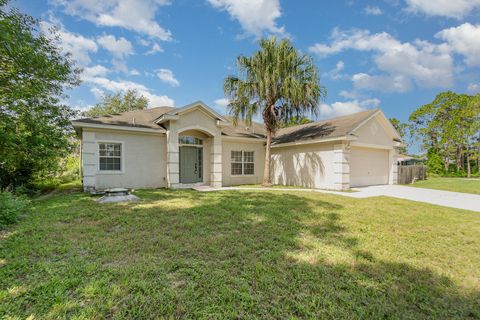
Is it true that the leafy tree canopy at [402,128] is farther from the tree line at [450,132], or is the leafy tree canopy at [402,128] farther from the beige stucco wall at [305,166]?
the beige stucco wall at [305,166]

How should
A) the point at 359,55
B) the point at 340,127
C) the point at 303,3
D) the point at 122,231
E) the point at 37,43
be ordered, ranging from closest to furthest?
the point at 122,231
the point at 37,43
the point at 303,3
the point at 340,127
the point at 359,55

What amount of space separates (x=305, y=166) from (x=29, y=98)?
49.1 feet

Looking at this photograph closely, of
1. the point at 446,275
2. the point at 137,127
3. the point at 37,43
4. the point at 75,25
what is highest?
the point at 75,25

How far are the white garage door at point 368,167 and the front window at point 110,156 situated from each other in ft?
43.5

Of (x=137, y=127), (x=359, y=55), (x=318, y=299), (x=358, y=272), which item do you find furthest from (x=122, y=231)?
(x=359, y=55)

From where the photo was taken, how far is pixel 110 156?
11070mm

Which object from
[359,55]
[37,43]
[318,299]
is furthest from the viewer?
[359,55]

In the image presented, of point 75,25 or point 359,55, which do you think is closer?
point 75,25

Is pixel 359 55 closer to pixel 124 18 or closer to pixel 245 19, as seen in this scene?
pixel 245 19

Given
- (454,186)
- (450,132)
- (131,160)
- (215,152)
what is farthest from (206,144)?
(450,132)

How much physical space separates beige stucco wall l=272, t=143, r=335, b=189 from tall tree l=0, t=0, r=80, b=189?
12728 millimetres

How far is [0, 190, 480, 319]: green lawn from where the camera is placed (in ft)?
7.93

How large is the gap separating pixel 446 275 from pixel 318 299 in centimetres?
224

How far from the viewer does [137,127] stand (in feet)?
36.9
